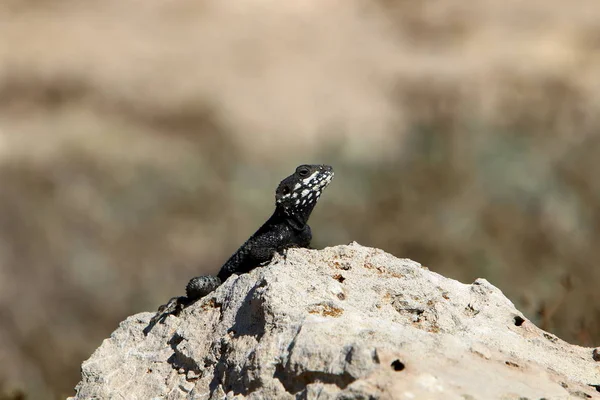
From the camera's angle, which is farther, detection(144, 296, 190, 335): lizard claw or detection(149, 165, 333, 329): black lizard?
detection(149, 165, 333, 329): black lizard

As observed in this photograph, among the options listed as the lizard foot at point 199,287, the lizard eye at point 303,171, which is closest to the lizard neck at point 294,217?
the lizard eye at point 303,171

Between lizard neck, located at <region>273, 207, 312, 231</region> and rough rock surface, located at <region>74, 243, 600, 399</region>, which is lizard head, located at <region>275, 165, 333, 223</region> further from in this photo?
rough rock surface, located at <region>74, 243, 600, 399</region>

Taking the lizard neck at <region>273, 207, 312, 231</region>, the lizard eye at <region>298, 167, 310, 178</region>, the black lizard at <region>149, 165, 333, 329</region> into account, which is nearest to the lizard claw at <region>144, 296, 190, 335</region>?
the black lizard at <region>149, 165, 333, 329</region>

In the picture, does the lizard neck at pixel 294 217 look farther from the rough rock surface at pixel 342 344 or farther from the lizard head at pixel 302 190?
the rough rock surface at pixel 342 344

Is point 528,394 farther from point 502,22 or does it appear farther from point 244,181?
point 502,22

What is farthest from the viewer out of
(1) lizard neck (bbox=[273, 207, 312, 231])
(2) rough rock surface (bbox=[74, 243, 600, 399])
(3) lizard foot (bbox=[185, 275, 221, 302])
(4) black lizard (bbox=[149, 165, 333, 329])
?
(1) lizard neck (bbox=[273, 207, 312, 231])

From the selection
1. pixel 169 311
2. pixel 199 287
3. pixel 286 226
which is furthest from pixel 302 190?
pixel 169 311

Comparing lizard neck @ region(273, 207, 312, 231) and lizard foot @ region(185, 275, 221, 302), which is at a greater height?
lizard neck @ region(273, 207, 312, 231)
